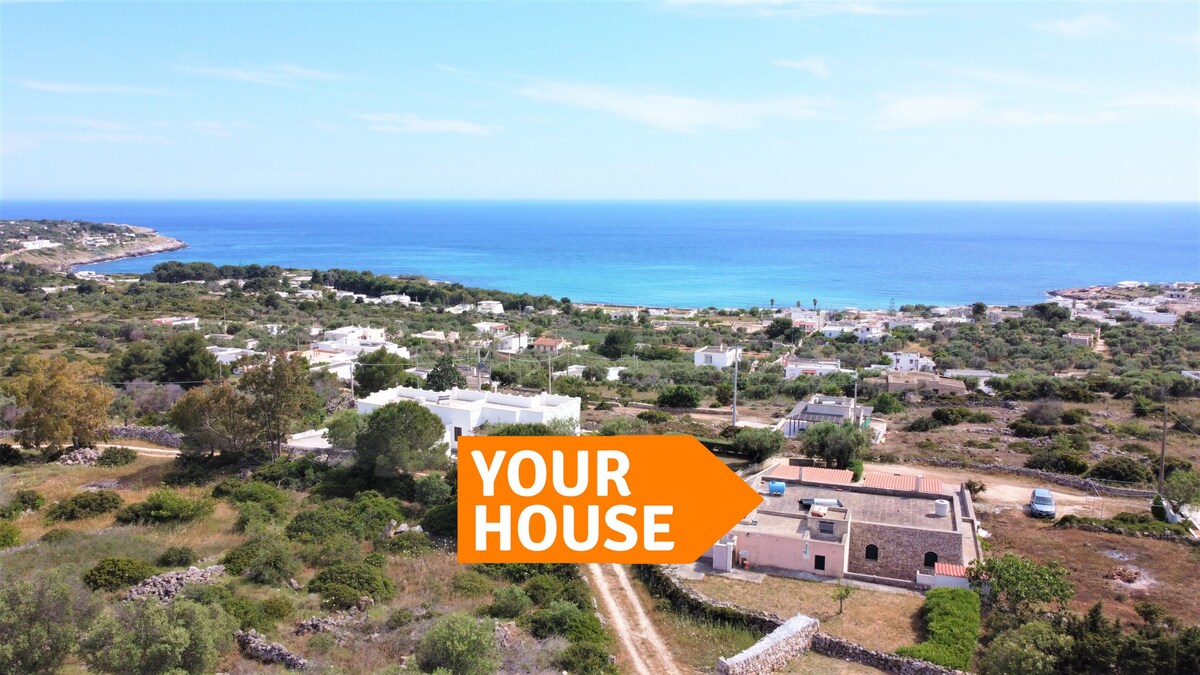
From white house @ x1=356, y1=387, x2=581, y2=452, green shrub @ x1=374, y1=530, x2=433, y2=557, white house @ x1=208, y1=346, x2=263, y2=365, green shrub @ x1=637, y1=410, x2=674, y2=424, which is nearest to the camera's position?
green shrub @ x1=374, y1=530, x2=433, y2=557

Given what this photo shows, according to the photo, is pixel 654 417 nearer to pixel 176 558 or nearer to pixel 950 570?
pixel 950 570

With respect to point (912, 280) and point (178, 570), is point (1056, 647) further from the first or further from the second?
point (912, 280)

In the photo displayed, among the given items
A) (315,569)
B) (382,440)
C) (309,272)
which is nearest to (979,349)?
(382,440)

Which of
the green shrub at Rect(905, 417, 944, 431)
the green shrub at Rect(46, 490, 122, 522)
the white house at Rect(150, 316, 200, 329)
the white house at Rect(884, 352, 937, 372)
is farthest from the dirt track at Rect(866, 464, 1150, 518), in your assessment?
the white house at Rect(150, 316, 200, 329)

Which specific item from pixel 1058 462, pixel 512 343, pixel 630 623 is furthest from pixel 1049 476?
pixel 512 343

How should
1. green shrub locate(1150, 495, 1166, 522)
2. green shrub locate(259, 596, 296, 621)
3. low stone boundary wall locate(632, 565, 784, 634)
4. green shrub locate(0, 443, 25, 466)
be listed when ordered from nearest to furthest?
green shrub locate(259, 596, 296, 621) → low stone boundary wall locate(632, 565, 784, 634) → green shrub locate(1150, 495, 1166, 522) → green shrub locate(0, 443, 25, 466)

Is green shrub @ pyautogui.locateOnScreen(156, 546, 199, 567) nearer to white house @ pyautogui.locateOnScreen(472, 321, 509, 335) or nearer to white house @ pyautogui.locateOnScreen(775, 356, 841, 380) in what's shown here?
white house @ pyautogui.locateOnScreen(775, 356, 841, 380)

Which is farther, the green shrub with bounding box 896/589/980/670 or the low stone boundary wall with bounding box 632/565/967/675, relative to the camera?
the green shrub with bounding box 896/589/980/670
